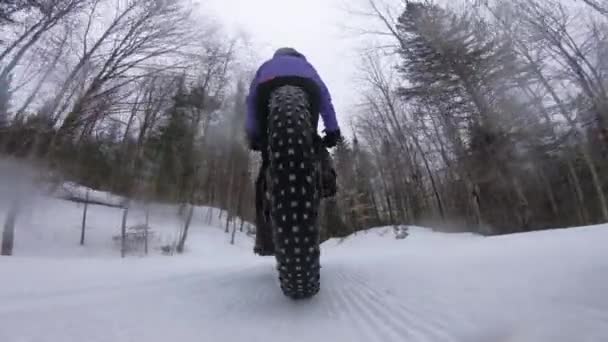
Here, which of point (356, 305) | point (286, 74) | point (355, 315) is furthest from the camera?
point (286, 74)

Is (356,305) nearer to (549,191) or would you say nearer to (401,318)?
(401,318)

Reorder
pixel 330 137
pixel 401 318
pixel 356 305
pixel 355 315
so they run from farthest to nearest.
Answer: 1. pixel 330 137
2. pixel 356 305
3. pixel 355 315
4. pixel 401 318

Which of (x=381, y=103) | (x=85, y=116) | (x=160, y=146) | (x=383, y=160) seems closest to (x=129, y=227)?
(x=160, y=146)

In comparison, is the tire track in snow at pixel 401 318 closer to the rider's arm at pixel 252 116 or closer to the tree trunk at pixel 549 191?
the rider's arm at pixel 252 116

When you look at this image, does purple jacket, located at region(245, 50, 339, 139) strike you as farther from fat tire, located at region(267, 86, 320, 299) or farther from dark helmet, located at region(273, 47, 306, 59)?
fat tire, located at region(267, 86, 320, 299)

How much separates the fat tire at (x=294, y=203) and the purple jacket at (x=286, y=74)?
43cm

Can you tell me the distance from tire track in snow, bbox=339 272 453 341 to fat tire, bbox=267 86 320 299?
29 cm

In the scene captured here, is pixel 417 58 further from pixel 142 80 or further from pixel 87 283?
pixel 87 283

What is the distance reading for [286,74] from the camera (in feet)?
5.46

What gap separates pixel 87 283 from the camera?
1.63 metres

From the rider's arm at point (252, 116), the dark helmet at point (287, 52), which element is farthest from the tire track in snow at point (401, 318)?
the dark helmet at point (287, 52)

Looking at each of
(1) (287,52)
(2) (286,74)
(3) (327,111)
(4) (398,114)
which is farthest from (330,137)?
(4) (398,114)

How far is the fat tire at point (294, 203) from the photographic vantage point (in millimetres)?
1209

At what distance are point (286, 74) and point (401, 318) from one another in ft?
4.40
